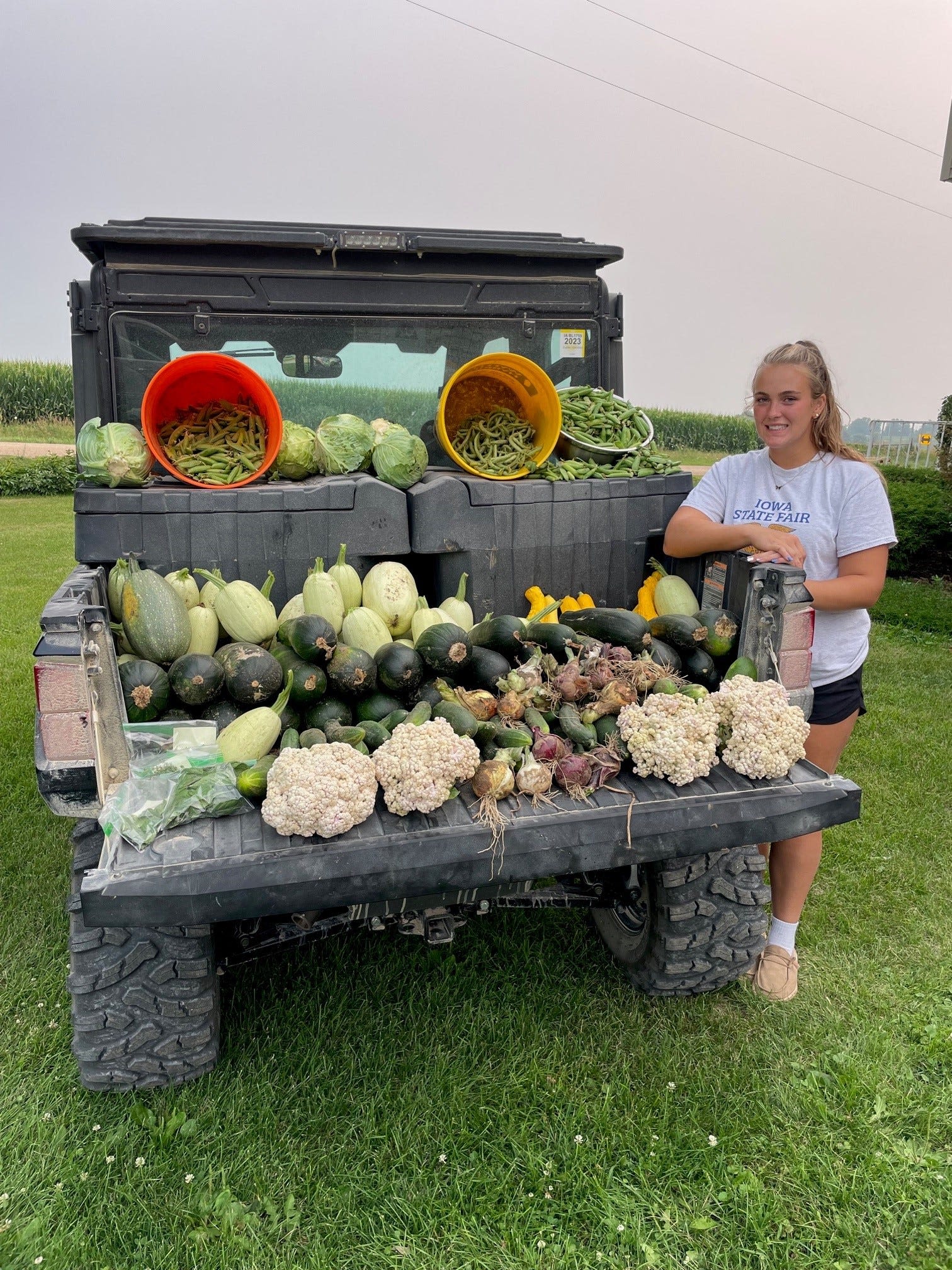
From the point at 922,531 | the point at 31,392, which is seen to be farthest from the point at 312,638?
the point at 31,392

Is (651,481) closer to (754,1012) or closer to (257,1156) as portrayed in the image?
(754,1012)

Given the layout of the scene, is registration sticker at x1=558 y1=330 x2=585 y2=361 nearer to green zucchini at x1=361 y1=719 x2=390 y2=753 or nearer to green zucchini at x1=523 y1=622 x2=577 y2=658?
green zucchini at x1=523 y1=622 x2=577 y2=658

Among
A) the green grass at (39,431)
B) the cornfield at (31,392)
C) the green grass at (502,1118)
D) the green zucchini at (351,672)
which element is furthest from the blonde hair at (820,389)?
the cornfield at (31,392)

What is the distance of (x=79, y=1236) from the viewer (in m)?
2.42

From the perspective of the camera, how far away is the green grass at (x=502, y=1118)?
97.0 inches

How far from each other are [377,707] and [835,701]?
1.88m

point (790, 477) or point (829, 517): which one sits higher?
point (790, 477)

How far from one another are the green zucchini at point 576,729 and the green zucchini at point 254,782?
94cm

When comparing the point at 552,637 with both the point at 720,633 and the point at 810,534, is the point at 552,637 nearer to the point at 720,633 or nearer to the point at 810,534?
the point at 720,633

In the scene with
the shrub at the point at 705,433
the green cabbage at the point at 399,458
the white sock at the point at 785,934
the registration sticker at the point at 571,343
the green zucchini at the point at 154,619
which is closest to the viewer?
the green zucchini at the point at 154,619

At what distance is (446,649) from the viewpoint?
3047 mm

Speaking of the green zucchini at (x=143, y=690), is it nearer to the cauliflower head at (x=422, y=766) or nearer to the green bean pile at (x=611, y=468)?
the cauliflower head at (x=422, y=766)

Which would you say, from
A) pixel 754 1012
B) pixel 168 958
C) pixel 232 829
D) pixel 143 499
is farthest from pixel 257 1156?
pixel 143 499

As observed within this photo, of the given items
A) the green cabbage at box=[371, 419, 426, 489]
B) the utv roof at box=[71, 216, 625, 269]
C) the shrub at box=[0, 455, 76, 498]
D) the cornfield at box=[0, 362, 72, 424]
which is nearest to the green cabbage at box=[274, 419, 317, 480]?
the green cabbage at box=[371, 419, 426, 489]
